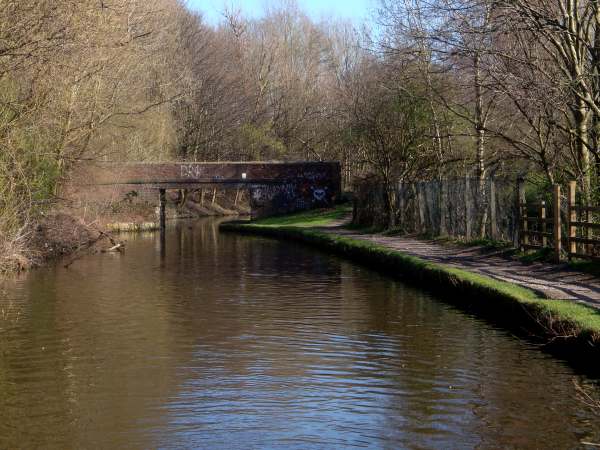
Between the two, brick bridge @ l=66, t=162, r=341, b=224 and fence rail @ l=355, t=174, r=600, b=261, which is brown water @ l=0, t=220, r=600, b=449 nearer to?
fence rail @ l=355, t=174, r=600, b=261

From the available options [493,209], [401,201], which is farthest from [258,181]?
[493,209]

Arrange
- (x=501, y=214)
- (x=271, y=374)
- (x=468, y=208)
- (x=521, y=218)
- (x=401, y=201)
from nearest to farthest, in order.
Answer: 1. (x=271, y=374)
2. (x=521, y=218)
3. (x=501, y=214)
4. (x=468, y=208)
5. (x=401, y=201)

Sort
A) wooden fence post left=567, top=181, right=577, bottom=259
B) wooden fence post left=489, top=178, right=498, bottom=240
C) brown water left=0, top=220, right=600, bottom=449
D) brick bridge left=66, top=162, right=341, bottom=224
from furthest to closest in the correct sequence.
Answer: brick bridge left=66, top=162, right=341, bottom=224
wooden fence post left=489, top=178, right=498, bottom=240
wooden fence post left=567, top=181, right=577, bottom=259
brown water left=0, top=220, right=600, bottom=449

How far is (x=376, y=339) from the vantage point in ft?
47.9

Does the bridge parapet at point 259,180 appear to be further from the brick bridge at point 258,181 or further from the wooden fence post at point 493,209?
the wooden fence post at point 493,209

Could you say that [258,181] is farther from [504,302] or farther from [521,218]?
[504,302]

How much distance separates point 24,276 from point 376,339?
498 inches

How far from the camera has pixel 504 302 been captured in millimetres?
15320

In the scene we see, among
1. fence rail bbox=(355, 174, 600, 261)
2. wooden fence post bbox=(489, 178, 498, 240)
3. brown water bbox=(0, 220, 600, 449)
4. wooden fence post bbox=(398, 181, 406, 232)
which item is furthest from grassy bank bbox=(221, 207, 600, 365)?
wooden fence post bbox=(398, 181, 406, 232)

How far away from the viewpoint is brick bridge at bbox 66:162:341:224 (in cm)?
5438

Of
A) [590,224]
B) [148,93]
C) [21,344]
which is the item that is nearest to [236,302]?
[21,344]

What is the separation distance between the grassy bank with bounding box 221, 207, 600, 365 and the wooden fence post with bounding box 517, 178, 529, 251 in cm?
253

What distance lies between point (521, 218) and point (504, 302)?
7.14m

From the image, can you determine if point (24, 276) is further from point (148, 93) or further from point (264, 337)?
point (148, 93)
